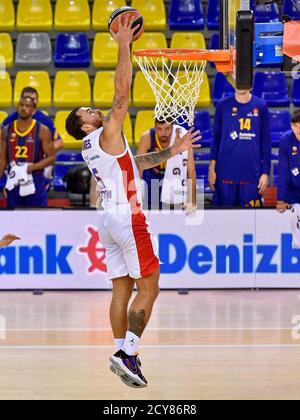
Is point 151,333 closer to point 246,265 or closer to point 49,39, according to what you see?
point 246,265

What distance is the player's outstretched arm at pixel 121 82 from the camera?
6.37 metres

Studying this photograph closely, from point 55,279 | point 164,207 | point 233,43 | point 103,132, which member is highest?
point 233,43

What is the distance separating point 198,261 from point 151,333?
8.01 feet

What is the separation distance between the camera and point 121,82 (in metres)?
6.42

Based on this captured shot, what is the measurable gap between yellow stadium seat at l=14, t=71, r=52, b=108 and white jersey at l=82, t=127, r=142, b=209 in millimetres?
→ 6901

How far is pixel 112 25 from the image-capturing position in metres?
6.48

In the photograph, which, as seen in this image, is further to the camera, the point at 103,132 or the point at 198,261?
the point at 198,261

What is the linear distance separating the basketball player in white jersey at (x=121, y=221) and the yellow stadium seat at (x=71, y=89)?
21.8 feet

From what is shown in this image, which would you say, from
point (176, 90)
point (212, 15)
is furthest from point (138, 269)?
point (212, 15)

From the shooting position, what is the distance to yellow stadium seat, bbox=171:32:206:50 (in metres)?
13.3

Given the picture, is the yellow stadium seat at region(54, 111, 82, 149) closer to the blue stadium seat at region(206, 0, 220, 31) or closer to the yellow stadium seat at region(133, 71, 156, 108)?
the yellow stadium seat at region(133, 71, 156, 108)

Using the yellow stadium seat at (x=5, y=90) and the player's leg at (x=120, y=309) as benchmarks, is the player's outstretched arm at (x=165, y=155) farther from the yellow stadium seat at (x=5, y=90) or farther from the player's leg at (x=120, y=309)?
the yellow stadium seat at (x=5, y=90)

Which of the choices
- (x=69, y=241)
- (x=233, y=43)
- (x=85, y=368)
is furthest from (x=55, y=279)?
(x=233, y=43)

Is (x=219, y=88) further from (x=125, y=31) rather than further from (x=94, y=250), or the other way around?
(x=125, y=31)
